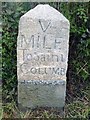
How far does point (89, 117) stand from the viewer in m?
3.04

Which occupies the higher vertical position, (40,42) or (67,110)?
(40,42)

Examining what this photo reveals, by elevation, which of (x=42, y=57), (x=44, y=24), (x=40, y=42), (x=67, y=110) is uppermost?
(x=44, y=24)

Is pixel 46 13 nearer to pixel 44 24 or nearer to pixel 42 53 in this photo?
pixel 44 24

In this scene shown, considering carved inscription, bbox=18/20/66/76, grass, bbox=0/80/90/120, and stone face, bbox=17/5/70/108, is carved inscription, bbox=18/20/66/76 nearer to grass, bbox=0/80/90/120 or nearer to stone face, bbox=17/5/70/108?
stone face, bbox=17/5/70/108

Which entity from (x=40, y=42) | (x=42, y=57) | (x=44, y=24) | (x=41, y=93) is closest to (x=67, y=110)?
(x=41, y=93)

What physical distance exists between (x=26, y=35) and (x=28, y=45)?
0.25ft

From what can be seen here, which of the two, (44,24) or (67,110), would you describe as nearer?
(44,24)

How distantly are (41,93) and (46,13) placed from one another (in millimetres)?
607

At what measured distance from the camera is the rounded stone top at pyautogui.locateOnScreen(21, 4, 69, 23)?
2.83 meters

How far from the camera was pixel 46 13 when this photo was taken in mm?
2844

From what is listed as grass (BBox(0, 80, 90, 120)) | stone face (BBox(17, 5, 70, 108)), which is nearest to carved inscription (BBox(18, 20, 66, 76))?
stone face (BBox(17, 5, 70, 108))

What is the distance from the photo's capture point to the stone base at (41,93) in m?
3.00

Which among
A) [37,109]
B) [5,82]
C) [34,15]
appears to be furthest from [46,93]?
[34,15]

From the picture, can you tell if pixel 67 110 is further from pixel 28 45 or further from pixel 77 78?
pixel 28 45
